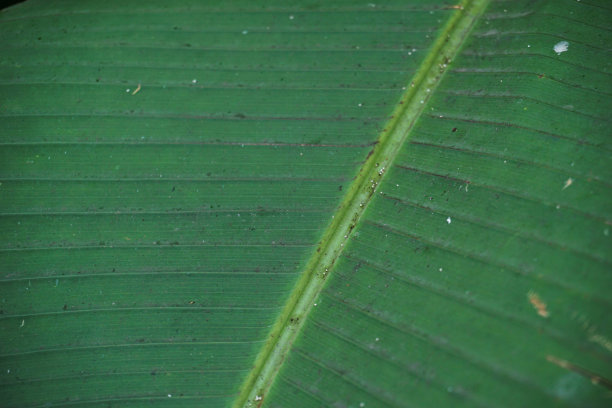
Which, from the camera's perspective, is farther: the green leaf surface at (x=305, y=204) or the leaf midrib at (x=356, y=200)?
the leaf midrib at (x=356, y=200)

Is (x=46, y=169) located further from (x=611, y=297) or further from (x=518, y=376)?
(x=611, y=297)

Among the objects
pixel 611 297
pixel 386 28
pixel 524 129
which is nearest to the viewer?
pixel 611 297

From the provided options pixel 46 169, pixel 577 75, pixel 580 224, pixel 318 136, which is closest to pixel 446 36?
pixel 577 75

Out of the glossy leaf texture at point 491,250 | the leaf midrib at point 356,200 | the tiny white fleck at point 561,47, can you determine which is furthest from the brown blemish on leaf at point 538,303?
the tiny white fleck at point 561,47

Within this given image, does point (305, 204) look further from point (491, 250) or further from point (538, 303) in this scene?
point (538, 303)

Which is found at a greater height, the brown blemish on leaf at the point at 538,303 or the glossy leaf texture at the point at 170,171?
the glossy leaf texture at the point at 170,171

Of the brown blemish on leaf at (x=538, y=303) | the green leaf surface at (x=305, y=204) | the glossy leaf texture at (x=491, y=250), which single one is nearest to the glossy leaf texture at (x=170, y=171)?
the green leaf surface at (x=305, y=204)

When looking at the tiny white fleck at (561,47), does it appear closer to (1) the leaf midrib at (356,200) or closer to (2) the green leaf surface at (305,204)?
(2) the green leaf surface at (305,204)
